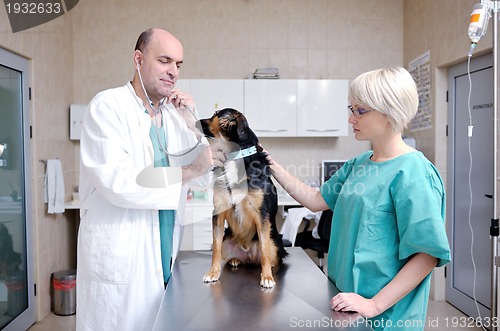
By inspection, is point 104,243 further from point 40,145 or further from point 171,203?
point 40,145

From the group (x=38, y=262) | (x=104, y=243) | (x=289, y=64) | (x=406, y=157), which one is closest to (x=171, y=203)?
(x=104, y=243)

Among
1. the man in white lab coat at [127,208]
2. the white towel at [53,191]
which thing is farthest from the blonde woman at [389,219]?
the white towel at [53,191]

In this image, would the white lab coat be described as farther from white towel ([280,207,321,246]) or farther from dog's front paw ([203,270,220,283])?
white towel ([280,207,321,246])

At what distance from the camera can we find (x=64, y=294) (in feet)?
12.0

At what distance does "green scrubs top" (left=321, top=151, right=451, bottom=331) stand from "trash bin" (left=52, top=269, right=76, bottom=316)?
9.89 feet

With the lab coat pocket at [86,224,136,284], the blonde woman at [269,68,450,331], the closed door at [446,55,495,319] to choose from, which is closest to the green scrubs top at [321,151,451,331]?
the blonde woman at [269,68,450,331]

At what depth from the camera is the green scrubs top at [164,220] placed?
1494 mm

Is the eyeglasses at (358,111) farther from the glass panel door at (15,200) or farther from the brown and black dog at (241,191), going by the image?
the glass panel door at (15,200)

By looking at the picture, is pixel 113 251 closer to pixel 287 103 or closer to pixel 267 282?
pixel 267 282

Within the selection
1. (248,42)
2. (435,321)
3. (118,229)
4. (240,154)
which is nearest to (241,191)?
(240,154)

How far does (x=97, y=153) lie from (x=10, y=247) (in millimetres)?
2284

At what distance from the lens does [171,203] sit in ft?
4.45

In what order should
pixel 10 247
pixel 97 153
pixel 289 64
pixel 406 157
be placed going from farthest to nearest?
pixel 289 64
pixel 10 247
pixel 97 153
pixel 406 157

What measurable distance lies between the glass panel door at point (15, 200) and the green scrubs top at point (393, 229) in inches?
104
